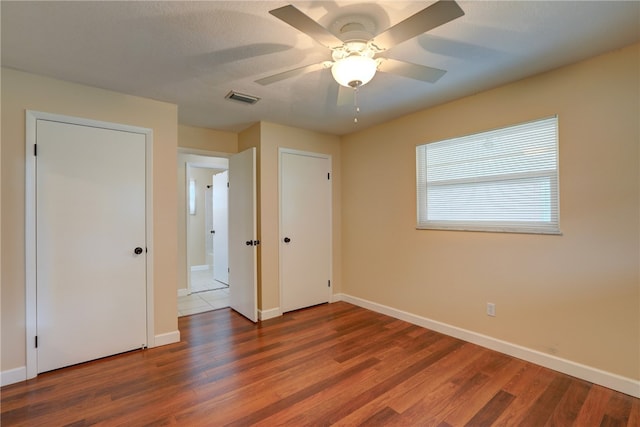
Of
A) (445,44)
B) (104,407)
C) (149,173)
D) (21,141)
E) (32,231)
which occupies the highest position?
(445,44)

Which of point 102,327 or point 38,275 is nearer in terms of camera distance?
point 38,275

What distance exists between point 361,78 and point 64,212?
2558mm

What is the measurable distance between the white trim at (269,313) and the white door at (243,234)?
11 cm

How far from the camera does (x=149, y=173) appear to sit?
2797mm

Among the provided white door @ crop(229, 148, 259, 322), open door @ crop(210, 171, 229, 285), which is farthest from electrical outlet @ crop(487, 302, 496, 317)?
open door @ crop(210, 171, 229, 285)

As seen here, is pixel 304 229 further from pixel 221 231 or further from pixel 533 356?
pixel 533 356

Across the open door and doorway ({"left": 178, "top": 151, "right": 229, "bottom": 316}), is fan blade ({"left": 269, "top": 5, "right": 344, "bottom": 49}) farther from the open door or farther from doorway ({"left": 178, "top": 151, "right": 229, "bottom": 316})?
the open door

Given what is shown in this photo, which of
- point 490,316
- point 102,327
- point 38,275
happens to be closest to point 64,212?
point 38,275

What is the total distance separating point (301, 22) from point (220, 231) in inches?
185

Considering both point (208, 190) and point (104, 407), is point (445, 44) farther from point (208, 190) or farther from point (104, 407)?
point (208, 190)

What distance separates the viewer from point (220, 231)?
18.0 ft

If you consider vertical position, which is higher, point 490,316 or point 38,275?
point 38,275

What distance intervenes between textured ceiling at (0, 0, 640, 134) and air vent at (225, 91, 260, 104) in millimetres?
80

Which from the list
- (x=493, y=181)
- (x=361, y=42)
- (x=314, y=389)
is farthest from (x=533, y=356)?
(x=361, y=42)
